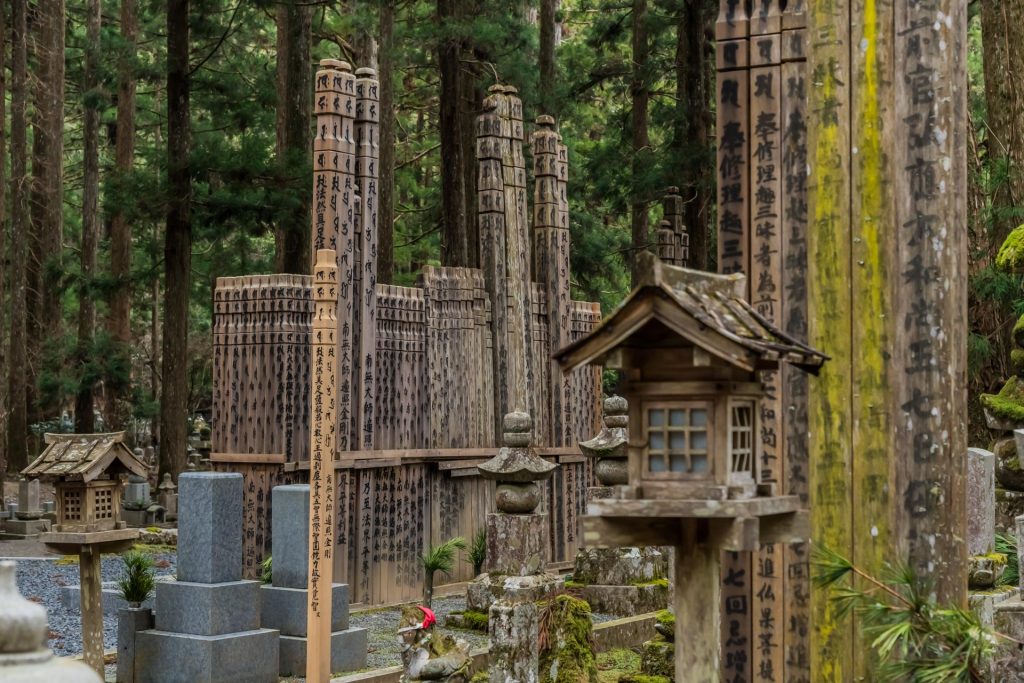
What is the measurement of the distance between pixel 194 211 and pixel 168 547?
4802 millimetres

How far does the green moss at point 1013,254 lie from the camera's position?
1170 cm

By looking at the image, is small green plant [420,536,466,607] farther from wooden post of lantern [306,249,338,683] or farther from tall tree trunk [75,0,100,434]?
tall tree trunk [75,0,100,434]

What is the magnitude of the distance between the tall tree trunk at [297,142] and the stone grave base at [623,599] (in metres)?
7.55

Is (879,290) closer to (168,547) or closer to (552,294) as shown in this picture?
(552,294)

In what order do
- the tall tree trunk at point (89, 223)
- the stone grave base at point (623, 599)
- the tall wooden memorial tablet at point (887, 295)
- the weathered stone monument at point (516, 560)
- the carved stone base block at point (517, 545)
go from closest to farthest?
the tall wooden memorial tablet at point (887, 295)
the weathered stone monument at point (516, 560)
the carved stone base block at point (517, 545)
the stone grave base at point (623, 599)
the tall tree trunk at point (89, 223)

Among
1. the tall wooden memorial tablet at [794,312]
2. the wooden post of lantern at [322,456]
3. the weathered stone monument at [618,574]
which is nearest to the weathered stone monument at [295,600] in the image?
the wooden post of lantern at [322,456]

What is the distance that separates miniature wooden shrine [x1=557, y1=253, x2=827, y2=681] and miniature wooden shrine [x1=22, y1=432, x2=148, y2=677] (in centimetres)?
528

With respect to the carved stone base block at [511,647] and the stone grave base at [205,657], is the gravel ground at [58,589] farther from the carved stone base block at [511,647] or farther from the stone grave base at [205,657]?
the carved stone base block at [511,647]

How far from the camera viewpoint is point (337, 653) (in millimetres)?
9984

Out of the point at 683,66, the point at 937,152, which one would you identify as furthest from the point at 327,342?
the point at 683,66

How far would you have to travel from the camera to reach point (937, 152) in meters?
6.07

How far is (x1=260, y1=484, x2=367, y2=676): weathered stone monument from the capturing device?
979cm

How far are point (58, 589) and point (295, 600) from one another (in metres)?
5.62

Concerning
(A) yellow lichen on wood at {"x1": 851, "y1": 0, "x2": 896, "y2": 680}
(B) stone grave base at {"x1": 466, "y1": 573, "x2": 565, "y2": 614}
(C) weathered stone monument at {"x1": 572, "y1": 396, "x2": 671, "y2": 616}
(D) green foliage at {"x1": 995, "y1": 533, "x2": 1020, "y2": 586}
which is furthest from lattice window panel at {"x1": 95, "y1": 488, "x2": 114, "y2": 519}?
(D) green foliage at {"x1": 995, "y1": 533, "x2": 1020, "y2": 586}
